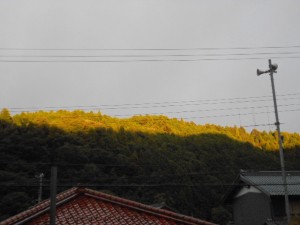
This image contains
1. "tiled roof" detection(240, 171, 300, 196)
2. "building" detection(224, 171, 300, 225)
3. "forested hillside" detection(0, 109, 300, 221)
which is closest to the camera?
Answer: "building" detection(224, 171, 300, 225)

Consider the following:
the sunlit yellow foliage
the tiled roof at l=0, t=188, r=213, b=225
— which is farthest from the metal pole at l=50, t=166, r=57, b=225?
the sunlit yellow foliage

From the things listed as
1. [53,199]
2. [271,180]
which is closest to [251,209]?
[271,180]

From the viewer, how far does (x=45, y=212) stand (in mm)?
13719

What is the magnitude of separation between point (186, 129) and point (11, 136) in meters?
20.9

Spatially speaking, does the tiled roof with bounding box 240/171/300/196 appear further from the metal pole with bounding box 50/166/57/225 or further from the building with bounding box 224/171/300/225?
the metal pole with bounding box 50/166/57/225

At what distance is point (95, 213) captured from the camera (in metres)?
13.9

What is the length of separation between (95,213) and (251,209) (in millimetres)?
17735

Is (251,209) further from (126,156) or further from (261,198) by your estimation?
(126,156)

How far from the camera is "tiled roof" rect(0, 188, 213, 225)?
13.3m

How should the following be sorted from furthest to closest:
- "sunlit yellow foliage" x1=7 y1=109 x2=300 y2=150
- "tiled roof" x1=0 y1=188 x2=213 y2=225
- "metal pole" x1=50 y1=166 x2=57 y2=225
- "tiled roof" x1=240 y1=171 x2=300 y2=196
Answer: "sunlit yellow foliage" x1=7 y1=109 x2=300 y2=150, "tiled roof" x1=240 y1=171 x2=300 y2=196, "tiled roof" x1=0 y1=188 x2=213 y2=225, "metal pole" x1=50 y1=166 x2=57 y2=225

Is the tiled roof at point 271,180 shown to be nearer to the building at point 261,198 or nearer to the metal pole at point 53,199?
the building at point 261,198

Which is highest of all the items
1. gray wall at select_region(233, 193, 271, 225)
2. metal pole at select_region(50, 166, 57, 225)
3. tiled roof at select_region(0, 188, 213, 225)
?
metal pole at select_region(50, 166, 57, 225)

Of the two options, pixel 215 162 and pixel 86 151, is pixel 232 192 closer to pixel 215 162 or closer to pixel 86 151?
pixel 215 162

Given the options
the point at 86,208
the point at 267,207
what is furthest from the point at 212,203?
the point at 86,208
